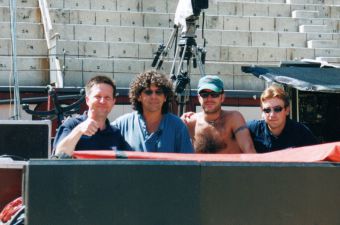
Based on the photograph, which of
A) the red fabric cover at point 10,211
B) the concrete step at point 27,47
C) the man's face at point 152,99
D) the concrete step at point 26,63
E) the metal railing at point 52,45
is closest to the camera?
the red fabric cover at point 10,211

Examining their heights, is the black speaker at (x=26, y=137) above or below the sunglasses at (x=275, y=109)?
below

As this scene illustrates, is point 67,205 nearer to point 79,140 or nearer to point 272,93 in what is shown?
point 79,140

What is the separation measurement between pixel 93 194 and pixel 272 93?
2.23 metres

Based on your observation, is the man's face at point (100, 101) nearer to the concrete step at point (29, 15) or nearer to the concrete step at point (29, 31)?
the concrete step at point (29, 31)

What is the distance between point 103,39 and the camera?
45.3 ft

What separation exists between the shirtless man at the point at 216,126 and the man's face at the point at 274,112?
20 centimetres

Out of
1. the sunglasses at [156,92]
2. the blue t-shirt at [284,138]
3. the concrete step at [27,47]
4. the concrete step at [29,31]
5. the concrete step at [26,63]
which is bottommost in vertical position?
the blue t-shirt at [284,138]

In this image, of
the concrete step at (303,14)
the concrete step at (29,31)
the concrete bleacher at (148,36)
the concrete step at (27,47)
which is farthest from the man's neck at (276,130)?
the concrete step at (303,14)

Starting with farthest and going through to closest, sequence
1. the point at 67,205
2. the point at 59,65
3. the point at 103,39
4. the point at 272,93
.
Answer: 1. the point at 103,39
2. the point at 59,65
3. the point at 272,93
4. the point at 67,205

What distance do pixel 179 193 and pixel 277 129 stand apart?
2054 mm

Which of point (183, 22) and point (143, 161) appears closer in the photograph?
point (143, 161)

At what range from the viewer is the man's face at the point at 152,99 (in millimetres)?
5125

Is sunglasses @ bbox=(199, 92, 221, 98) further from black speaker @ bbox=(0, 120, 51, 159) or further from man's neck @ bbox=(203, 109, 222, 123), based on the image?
black speaker @ bbox=(0, 120, 51, 159)

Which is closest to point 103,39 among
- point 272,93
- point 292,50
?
point 292,50
